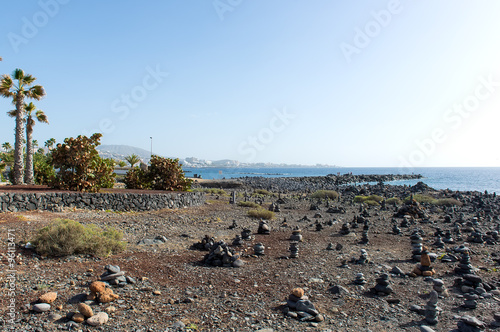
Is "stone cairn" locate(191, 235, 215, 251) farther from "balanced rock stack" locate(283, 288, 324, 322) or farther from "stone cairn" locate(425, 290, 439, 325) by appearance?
"stone cairn" locate(425, 290, 439, 325)

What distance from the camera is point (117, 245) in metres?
9.38

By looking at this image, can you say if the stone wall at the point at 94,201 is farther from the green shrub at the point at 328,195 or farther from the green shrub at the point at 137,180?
the green shrub at the point at 328,195

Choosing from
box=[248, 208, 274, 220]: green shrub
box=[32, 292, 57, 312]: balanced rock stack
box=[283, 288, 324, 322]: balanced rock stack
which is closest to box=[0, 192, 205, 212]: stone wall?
box=[248, 208, 274, 220]: green shrub

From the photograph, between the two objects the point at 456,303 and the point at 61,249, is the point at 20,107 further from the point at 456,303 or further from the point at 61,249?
the point at 456,303

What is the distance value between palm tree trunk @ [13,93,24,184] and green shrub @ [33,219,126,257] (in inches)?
674

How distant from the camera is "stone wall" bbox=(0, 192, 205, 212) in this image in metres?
13.5

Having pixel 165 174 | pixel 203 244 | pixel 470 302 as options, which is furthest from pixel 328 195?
pixel 470 302

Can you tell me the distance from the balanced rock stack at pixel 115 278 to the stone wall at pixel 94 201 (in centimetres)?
913

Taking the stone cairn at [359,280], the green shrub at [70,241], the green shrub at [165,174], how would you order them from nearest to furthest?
the stone cairn at [359,280]
the green shrub at [70,241]
the green shrub at [165,174]

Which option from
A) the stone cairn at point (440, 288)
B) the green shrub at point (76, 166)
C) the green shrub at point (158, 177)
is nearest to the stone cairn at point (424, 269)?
the stone cairn at point (440, 288)

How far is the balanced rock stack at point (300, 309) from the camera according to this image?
19.2ft

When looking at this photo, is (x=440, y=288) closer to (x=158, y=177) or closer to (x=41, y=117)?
(x=158, y=177)

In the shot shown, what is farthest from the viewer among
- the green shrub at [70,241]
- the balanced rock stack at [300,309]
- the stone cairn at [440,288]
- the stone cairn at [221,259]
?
the stone cairn at [221,259]

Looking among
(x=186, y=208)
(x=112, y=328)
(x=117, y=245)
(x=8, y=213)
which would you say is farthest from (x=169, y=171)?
(x=112, y=328)
